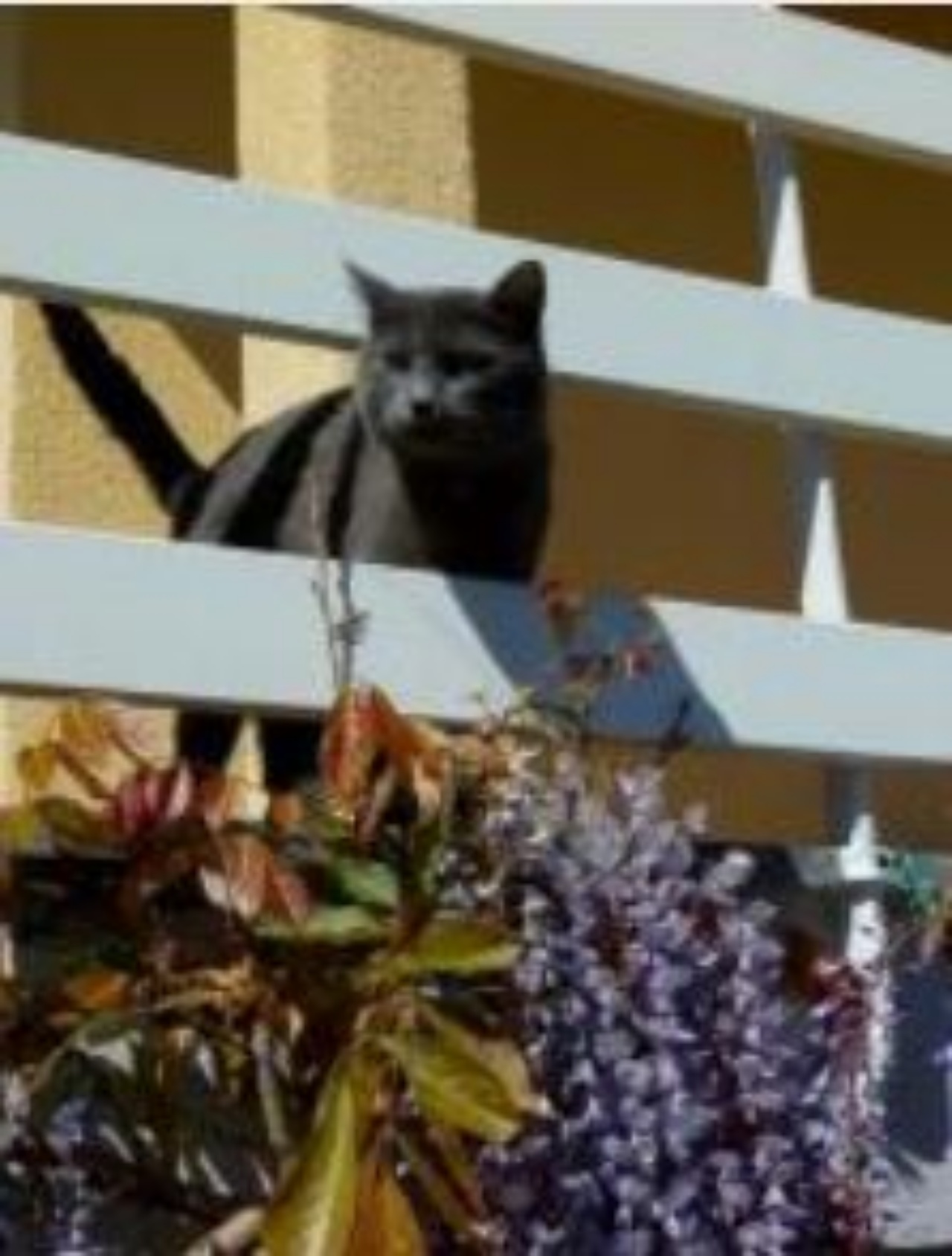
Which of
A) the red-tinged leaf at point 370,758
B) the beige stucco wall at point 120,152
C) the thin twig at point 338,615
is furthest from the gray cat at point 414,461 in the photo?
the red-tinged leaf at point 370,758

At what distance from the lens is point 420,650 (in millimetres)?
2637

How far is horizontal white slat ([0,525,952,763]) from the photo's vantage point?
2.37 metres

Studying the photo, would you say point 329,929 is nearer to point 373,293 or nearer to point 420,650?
point 420,650

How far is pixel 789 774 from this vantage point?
18.0 feet

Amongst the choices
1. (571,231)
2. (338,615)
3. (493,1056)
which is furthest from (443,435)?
(571,231)

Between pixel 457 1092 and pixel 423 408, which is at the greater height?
pixel 423 408

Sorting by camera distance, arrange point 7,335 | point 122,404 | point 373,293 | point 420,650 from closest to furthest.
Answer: point 420,650 → point 373,293 → point 122,404 → point 7,335

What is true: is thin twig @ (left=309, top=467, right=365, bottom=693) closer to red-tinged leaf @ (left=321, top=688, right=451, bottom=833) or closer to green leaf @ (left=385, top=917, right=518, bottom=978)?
red-tinged leaf @ (left=321, top=688, right=451, bottom=833)

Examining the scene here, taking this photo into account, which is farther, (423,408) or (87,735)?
(423,408)

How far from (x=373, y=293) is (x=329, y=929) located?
1.03 m

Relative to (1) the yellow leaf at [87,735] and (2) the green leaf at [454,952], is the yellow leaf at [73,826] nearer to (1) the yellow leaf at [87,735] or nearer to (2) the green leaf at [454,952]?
(1) the yellow leaf at [87,735]

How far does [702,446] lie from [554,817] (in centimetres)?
332

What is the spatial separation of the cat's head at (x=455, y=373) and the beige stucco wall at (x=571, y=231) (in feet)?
1.82

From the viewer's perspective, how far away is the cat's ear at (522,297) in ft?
9.71
